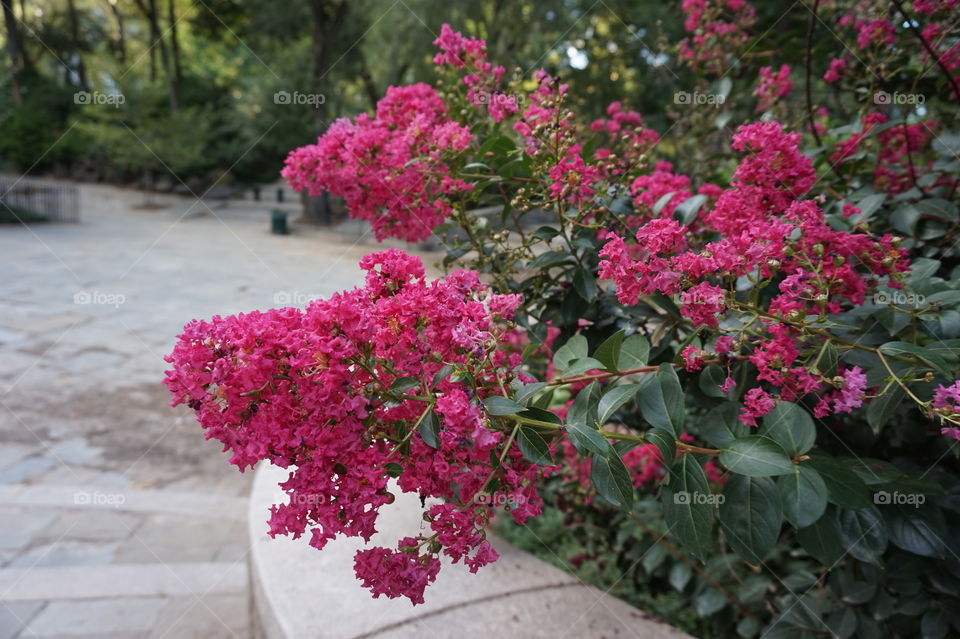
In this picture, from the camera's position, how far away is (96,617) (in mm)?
2396

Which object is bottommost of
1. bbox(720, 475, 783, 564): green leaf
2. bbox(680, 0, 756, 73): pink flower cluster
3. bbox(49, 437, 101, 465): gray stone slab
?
bbox(49, 437, 101, 465): gray stone slab

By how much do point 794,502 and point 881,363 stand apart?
0.35 m

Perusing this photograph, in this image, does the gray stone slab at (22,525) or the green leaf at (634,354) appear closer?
the green leaf at (634,354)

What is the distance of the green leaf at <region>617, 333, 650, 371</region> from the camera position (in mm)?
1131

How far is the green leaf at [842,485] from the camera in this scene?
3.34ft

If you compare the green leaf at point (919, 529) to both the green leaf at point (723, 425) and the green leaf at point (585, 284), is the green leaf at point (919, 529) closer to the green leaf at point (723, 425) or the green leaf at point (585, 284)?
the green leaf at point (723, 425)

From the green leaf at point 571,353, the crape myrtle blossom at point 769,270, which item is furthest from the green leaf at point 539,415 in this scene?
the crape myrtle blossom at point 769,270

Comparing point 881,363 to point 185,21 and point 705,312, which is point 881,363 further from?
point 185,21

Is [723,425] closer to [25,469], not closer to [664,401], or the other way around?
[664,401]

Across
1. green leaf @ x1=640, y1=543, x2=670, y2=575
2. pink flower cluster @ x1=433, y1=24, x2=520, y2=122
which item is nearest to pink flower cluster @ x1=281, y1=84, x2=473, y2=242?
pink flower cluster @ x1=433, y1=24, x2=520, y2=122

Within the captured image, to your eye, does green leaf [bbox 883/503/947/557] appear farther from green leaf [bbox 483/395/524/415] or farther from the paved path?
the paved path

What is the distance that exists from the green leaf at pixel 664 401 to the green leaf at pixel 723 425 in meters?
0.14

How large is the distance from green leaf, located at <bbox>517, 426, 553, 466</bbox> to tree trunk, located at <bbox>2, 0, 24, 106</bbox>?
22.1 metres

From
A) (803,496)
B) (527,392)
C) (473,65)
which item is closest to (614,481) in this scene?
(527,392)
